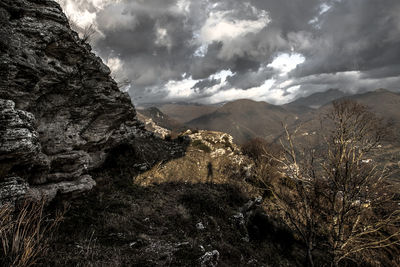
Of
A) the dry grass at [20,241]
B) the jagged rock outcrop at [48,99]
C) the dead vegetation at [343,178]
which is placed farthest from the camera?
the dead vegetation at [343,178]

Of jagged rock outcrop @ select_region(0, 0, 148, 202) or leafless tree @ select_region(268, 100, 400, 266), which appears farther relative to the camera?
leafless tree @ select_region(268, 100, 400, 266)

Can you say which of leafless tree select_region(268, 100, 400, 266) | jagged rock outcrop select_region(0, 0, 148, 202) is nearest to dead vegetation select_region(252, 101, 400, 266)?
leafless tree select_region(268, 100, 400, 266)

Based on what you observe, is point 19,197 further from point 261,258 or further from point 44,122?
point 261,258

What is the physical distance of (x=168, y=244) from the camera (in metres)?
8.19

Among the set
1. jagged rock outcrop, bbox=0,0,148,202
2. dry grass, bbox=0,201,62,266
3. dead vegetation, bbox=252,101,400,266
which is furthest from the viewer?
dead vegetation, bbox=252,101,400,266

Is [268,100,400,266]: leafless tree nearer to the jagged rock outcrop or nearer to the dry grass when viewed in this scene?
the dry grass

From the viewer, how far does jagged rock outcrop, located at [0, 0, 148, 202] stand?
7680 millimetres

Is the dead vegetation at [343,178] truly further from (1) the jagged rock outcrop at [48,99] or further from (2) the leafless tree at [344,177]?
(1) the jagged rock outcrop at [48,99]

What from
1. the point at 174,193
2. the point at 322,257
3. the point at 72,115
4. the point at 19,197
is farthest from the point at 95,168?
the point at 322,257

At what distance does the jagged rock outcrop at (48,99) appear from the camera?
302 inches

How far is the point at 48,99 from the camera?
10992 millimetres

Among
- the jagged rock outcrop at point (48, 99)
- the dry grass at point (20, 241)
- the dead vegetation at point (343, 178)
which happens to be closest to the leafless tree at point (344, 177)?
the dead vegetation at point (343, 178)

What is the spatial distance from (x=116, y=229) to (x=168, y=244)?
2.48m

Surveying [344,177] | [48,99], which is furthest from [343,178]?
[48,99]
